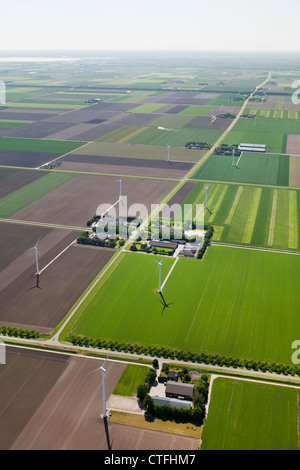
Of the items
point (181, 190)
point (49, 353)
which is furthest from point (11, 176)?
point (49, 353)

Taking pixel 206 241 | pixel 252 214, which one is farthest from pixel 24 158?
pixel 206 241

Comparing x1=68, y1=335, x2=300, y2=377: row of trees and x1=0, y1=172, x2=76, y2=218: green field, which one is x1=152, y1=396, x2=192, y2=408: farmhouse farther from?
x1=0, y1=172, x2=76, y2=218: green field

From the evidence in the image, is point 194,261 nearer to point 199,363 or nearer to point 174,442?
point 199,363

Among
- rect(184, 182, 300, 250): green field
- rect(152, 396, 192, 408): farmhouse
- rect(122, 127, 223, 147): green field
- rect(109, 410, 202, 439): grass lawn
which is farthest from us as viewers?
rect(122, 127, 223, 147): green field

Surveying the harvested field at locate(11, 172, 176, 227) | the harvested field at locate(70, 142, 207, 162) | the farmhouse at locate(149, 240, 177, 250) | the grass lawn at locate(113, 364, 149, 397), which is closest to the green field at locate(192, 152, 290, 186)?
the harvested field at locate(70, 142, 207, 162)

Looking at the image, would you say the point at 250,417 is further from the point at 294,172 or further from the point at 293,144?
the point at 293,144

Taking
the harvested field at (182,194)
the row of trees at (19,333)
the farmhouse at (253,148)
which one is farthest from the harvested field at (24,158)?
the row of trees at (19,333)
